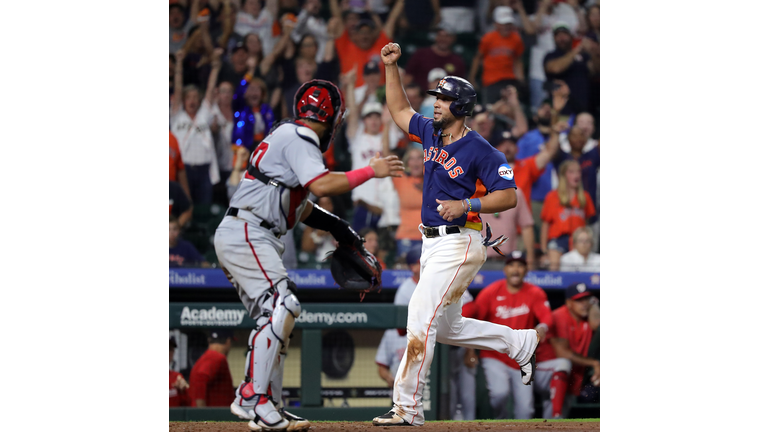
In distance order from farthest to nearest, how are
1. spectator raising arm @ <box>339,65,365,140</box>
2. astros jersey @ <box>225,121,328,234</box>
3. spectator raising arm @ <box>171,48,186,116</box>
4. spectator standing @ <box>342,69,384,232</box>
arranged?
spectator raising arm @ <box>339,65,365,140</box>, spectator raising arm @ <box>171,48,186,116</box>, spectator standing @ <box>342,69,384,232</box>, astros jersey @ <box>225,121,328,234</box>

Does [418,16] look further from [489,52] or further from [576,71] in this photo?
[576,71]

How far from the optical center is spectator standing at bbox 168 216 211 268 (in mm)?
8234

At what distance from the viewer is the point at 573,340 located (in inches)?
308

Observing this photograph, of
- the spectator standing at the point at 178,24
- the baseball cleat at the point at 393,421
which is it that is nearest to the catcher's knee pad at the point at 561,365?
the baseball cleat at the point at 393,421

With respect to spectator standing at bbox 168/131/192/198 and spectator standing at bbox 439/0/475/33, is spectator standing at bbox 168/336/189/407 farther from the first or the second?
spectator standing at bbox 439/0/475/33

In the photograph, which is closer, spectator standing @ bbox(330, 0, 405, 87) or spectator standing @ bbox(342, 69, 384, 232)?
spectator standing @ bbox(342, 69, 384, 232)

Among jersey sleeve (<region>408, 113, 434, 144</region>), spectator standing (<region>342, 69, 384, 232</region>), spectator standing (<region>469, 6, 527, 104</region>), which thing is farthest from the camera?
spectator standing (<region>469, 6, 527, 104</region>)

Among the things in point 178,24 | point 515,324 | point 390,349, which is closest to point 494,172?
point 515,324

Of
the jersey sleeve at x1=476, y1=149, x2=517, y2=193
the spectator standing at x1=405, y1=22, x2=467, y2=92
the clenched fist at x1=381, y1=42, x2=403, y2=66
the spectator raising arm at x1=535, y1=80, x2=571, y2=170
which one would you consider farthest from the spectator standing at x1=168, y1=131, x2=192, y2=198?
the jersey sleeve at x1=476, y1=149, x2=517, y2=193

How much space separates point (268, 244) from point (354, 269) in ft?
2.52

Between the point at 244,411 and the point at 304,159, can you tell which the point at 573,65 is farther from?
the point at 244,411

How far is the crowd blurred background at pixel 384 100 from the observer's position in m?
8.69

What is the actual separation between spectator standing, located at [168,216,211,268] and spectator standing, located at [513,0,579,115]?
4.67m

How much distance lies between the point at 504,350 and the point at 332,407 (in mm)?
2775
